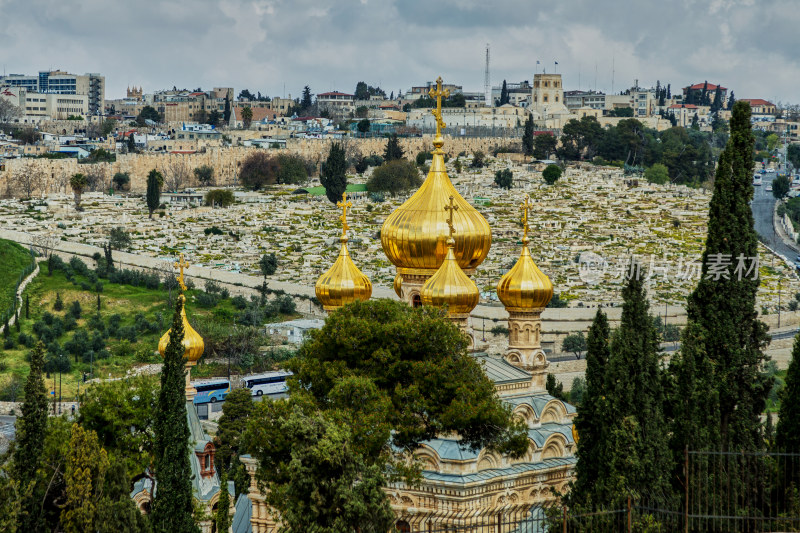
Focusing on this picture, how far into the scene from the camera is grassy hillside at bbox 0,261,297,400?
163ft

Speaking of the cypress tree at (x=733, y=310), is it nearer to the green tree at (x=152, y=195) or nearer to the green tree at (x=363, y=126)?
the green tree at (x=152, y=195)

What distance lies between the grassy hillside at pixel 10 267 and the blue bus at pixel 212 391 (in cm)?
1375

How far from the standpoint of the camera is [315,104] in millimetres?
169625

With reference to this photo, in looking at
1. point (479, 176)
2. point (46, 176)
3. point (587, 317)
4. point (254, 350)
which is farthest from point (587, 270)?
point (46, 176)

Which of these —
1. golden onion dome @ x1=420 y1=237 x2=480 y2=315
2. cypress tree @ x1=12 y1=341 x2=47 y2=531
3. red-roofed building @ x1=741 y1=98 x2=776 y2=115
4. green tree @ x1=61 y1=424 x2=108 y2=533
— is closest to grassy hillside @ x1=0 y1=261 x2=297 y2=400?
golden onion dome @ x1=420 y1=237 x2=480 y2=315

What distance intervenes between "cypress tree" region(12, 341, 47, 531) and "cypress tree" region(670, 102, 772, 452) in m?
9.03

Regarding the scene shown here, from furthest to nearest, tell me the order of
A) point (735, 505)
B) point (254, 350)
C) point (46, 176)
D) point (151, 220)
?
point (46, 176)
point (151, 220)
point (254, 350)
point (735, 505)

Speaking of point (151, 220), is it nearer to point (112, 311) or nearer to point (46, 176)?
point (46, 176)

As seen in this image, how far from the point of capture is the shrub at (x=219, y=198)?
91.4 meters

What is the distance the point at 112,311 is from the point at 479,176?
51.6m

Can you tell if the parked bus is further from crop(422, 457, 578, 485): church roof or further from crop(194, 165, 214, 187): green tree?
crop(194, 165, 214, 187): green tree

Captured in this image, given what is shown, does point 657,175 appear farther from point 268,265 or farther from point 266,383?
point 266,383

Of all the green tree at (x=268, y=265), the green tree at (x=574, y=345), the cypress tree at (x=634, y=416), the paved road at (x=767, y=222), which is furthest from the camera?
the paved road at (x=767, y=222)

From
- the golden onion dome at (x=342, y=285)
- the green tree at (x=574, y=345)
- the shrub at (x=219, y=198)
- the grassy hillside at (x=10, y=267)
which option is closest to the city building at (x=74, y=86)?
the shrub at (x=219, y=198)
